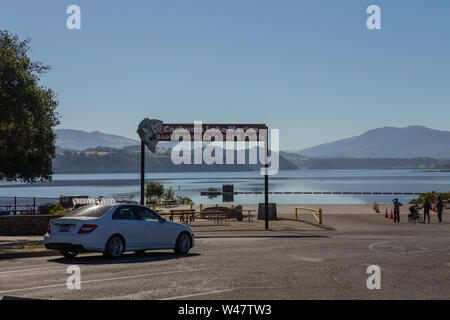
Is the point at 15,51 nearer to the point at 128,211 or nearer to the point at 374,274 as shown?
the point at 128,211

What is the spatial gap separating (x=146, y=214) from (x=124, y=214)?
4.03ft

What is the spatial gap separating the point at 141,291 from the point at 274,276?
3192 millimetres

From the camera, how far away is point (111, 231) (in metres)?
15.1

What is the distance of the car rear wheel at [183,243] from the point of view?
16.9 m

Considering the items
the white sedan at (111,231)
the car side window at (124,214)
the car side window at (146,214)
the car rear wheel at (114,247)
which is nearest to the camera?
the white sedan at (111,231)

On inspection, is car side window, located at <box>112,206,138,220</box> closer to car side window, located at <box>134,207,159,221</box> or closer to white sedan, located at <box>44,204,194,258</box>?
white sedan, located at <box>44,204,194,258</box>

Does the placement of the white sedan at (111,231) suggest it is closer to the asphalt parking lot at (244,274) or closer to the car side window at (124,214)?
the car side window at (124,214)

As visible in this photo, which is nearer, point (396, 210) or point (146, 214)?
point (146, 214)

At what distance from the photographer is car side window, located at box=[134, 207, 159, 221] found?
1614cm

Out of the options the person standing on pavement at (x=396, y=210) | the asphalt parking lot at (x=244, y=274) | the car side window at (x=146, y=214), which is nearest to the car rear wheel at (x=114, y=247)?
the asphalt parking lot at (x=244, y=274)
